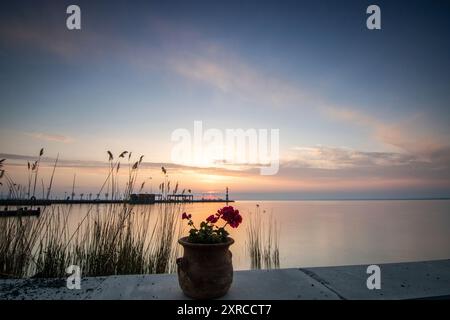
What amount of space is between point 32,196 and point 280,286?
338 cm

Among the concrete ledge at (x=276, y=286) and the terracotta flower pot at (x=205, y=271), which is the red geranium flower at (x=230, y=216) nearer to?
the terracotta flower pot at (x=205, y=271)

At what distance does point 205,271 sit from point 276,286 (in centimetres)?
54

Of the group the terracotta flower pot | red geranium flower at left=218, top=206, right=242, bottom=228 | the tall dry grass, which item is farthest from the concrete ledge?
the tall dry grass

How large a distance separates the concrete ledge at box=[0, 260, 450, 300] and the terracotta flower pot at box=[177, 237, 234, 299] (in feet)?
0.35

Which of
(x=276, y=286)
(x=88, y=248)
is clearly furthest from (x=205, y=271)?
(x=88, y=248)

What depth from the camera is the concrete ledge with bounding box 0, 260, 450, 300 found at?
160 centimetres

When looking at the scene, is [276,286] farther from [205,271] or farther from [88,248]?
[88,248]

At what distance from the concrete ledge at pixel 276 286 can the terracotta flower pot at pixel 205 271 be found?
0.35 feet

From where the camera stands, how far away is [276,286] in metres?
1.75

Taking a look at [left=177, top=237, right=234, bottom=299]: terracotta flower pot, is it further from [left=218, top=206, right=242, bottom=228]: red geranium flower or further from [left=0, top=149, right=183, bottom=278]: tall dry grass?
[left=0, top=149, right=183, bottom=278]: tall dry grass

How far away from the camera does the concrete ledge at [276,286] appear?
5.26 feet

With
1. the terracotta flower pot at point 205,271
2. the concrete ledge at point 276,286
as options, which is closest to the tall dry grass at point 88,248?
the concrete ledge at point 276,286
